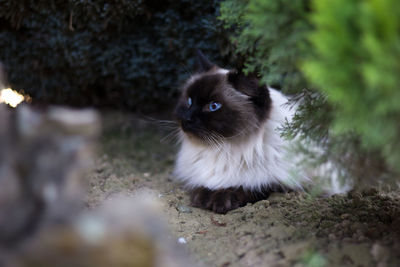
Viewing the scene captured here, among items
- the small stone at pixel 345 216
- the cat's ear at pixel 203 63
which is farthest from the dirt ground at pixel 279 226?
the cat's ear at pixel 203 63

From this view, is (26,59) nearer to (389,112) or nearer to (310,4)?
(310,4)

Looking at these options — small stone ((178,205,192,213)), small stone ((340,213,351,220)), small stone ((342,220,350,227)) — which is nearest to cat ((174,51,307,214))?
small stone ((178,205,192,213))

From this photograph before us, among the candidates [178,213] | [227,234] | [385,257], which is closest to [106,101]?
[178,213]

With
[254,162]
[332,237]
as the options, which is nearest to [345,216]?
[332,237]

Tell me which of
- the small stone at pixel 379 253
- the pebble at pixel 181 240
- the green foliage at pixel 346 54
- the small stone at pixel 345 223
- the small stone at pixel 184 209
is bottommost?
the small stone at pixel 184 209

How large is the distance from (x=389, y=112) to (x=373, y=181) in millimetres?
723

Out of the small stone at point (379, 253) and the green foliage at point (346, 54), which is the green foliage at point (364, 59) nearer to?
the green foliage at point (346, 54)

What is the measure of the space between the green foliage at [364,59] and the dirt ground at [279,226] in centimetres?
74

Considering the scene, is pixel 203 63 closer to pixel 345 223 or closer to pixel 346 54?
pixel 345 223

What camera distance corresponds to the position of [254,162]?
123 inches

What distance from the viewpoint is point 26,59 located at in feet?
14.5

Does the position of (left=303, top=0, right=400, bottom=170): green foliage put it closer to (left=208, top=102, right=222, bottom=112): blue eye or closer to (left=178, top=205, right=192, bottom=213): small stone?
(left=208, top=102, right=222, bottom=112): blue eye

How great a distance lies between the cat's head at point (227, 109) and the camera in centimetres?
304

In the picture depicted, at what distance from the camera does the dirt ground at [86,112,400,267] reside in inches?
74.9
